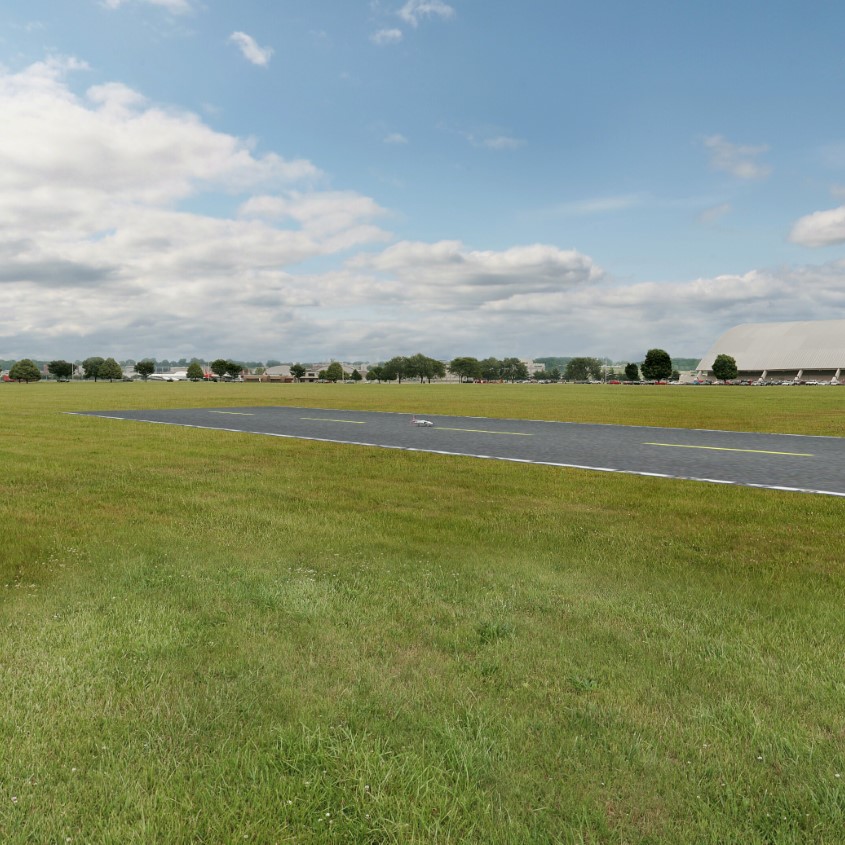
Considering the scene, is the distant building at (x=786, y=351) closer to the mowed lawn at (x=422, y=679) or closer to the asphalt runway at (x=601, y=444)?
the asphalt runway at (x=601, y=444)

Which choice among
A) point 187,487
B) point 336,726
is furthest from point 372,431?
point 336,726

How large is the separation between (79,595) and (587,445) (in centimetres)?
1202

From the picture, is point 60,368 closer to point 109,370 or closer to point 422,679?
point 109,370

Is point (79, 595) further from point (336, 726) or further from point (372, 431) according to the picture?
point (372, 431)

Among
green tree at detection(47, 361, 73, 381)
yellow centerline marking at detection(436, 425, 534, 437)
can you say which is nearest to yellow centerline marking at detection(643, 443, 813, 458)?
yellow centerline marking at detection(436, 425, 534, 437)

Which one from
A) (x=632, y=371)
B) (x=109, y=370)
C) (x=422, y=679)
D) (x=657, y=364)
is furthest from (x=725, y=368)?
(x=109, y=370)

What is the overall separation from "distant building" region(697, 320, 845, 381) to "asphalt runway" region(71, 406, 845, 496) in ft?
504

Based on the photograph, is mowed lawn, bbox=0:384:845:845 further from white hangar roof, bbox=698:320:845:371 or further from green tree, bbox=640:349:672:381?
white hangar roof, bbox=698:320:845:371

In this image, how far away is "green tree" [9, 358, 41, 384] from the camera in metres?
150

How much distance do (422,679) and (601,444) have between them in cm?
1229

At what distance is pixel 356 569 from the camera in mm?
5648

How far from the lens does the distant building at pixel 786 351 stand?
147375mm

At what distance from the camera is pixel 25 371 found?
151500mm

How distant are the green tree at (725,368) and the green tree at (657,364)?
1113cm
